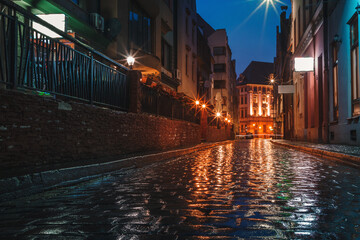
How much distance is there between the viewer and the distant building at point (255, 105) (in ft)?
331

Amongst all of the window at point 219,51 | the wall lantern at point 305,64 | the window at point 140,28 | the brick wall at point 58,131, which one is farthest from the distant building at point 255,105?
the brick wall at point 58,131

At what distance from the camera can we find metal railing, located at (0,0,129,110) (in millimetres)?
5965

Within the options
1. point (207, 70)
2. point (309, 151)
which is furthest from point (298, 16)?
point (309, 151)

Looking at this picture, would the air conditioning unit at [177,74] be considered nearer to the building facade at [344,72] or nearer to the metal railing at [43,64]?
the building facade at [344,72]

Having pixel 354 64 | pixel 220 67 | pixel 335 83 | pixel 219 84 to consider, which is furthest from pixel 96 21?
pixel 220 67

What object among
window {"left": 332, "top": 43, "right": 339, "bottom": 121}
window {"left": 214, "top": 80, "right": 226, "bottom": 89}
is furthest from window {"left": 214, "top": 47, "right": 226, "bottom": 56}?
window {"left": 332, "top": 43, "right": 339, "bottom": 121}

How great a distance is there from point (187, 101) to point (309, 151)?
8229 millimetres

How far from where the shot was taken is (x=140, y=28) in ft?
68.1

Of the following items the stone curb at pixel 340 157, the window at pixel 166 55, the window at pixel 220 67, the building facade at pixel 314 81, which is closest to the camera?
the stone curb at pixel 340 157

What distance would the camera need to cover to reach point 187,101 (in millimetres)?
21391

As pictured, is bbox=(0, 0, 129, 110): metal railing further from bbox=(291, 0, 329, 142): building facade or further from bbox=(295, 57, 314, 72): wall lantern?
bbox=(295, 57, 314, 72): wall lantern

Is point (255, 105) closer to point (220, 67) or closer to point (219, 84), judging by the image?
point (220, 67)

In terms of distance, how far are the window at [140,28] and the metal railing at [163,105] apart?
14.5 ft

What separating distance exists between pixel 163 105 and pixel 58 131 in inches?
365
